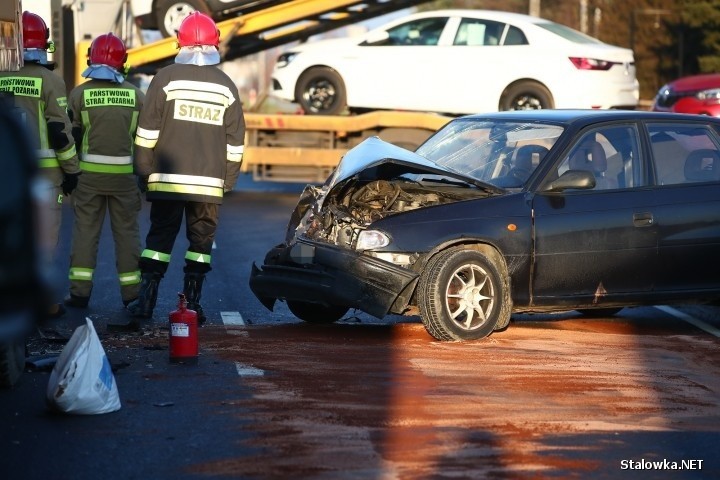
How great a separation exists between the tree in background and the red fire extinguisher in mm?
32647

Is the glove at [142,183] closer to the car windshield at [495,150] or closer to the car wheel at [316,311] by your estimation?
the car wheel at [316,311]

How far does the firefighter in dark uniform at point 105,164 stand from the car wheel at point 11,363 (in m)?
2.79

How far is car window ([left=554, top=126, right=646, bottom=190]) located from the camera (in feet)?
29.9

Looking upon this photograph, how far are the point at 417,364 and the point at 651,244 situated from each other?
87.5 inches

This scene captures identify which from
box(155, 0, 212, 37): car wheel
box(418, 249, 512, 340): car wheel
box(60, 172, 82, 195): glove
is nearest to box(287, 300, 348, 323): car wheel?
box(418, 249, 512, 340): car wheel

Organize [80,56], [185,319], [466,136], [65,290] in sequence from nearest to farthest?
[185,319]
[466,136]
[65,290]
[80,56]

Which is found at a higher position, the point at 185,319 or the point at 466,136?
the point at 466,136

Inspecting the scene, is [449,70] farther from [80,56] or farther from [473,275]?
[473,275]

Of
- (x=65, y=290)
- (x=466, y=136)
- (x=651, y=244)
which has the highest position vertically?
(x=466, y=136)

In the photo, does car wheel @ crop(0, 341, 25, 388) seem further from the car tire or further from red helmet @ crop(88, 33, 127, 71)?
the car tire

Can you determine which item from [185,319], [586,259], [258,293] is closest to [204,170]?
[258,293]

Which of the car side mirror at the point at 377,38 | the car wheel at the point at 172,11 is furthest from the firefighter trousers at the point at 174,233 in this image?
the car side mirror at the point at 377,38

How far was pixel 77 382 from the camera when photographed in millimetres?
6199

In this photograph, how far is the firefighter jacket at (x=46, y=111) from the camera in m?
8.95
